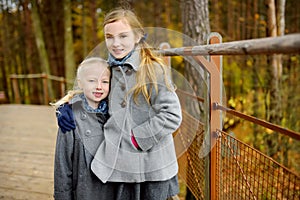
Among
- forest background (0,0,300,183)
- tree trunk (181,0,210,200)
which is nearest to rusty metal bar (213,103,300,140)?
forest background (0,0,300,183)

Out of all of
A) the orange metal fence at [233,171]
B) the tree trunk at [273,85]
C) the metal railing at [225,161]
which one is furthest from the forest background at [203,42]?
the orange metal fence at [233,171]

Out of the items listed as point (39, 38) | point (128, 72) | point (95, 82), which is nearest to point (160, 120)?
point (128, 72)

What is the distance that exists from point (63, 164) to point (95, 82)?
47 centimetres

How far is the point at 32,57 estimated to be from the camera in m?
12.4

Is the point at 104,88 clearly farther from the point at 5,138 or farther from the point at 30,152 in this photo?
the point at 5,138

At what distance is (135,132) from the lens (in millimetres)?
1609

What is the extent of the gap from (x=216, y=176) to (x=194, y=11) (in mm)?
2183

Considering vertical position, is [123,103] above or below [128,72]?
below

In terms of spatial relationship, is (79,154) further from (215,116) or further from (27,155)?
(27,155)

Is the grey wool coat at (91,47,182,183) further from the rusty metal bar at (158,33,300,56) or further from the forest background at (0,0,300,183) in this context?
the forest background at (0,0,300,183)

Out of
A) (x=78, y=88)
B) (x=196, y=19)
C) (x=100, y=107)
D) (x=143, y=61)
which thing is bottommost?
(x=100, y=107)

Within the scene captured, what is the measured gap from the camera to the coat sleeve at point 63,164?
67.9 inches

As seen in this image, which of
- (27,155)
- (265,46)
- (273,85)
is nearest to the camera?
(265,46)

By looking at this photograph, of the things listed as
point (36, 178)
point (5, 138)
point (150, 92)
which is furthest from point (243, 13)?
point (150, 92)
